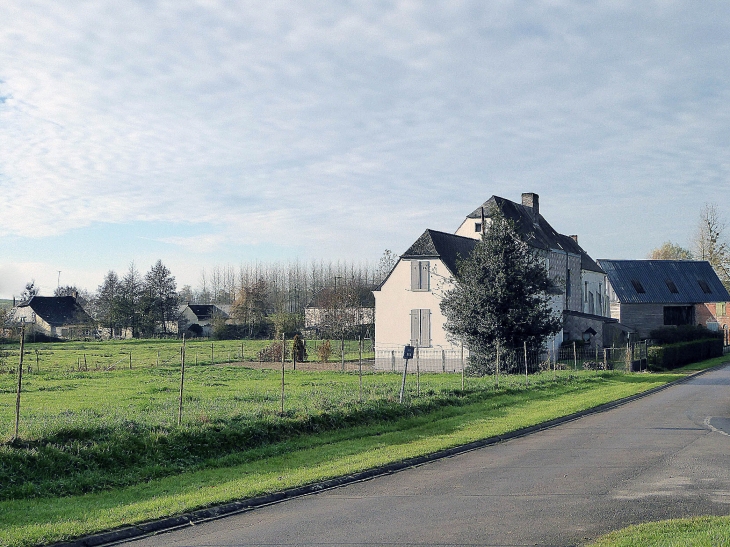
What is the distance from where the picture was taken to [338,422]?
57.3 feet

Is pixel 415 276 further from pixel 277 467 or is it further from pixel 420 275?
pixel 277 467

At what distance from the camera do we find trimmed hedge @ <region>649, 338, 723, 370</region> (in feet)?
137

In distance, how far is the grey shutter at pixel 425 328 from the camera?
142ft

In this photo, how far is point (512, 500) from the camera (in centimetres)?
1060

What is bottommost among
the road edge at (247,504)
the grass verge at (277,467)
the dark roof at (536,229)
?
the road edge at (247,504)

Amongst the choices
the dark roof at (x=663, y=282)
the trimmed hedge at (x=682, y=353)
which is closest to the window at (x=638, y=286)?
the dark roof at (x=663, y=282)

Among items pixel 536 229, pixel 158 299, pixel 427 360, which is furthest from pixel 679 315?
pixel 158 299

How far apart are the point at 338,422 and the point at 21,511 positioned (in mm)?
8728

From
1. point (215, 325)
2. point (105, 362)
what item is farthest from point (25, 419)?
point (215, 325)

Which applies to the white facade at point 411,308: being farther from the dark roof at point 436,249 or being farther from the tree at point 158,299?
the tree at point 158,299

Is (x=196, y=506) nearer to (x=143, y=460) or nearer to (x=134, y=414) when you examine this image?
(x=143, y=460)

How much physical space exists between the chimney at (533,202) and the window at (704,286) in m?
23.4

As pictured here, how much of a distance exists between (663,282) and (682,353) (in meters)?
25.1

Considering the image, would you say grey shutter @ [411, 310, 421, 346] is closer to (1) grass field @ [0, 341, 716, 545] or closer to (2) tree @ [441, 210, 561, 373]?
(2) tree @ [441, 210, 561, 373]
